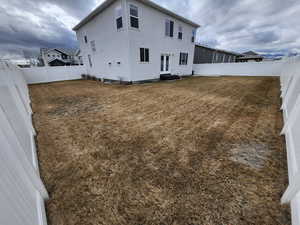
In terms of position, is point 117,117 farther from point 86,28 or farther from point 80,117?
point 86,28

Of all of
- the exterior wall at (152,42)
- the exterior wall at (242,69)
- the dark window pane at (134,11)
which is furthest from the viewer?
the exterior wall at (242,69)

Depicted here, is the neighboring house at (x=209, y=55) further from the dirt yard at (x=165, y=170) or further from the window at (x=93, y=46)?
the dirt yard at (x=165, y=170)

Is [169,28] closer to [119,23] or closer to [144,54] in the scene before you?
[144,54]

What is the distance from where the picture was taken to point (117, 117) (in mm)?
3764

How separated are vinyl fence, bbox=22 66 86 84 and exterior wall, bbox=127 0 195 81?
8.47 m

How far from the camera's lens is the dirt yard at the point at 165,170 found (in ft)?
4.41

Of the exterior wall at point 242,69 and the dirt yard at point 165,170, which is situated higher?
the exterior wall at point 242,69

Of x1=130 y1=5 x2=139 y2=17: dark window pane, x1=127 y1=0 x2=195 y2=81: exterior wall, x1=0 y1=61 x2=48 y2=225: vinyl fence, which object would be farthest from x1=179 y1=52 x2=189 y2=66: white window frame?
x1=0 y1=61 x2=48 y2=225: vinyl fence

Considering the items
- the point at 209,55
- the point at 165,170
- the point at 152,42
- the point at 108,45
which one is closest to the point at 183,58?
→ the point at 152,42

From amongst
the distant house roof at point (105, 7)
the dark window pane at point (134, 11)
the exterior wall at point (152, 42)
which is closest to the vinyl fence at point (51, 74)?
the distant house roof at point (105, 7)

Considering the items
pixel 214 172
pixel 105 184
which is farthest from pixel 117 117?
pixel 214 172

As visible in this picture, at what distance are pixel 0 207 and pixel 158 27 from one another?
37.4 ft

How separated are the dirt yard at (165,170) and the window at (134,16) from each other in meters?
7.45

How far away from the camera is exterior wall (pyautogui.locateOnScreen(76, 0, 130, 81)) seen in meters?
8.58
